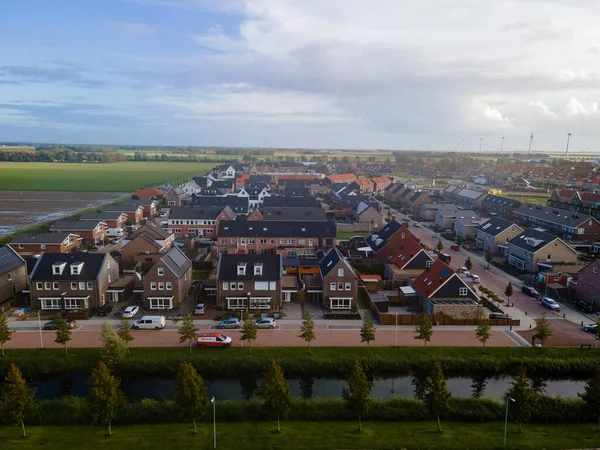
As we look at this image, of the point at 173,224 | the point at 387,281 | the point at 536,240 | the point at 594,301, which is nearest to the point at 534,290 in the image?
the point at 594,301

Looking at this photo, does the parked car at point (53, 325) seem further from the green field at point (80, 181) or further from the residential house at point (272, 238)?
the green field at point (80, 181)

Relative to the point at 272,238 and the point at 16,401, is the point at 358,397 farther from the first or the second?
the point at 272,238

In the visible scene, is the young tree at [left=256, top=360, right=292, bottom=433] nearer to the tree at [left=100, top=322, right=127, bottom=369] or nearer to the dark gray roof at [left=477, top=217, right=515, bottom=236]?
the tree at [left=100, top=322, right=127, bottom=369]

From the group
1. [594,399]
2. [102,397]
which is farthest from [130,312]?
[594,399]

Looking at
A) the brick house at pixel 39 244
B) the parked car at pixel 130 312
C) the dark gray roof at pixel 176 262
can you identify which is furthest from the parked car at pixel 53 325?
the brick house at pixel 39 244

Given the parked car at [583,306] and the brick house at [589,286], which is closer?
the parked car at [583,306]

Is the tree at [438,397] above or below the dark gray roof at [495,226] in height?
below
